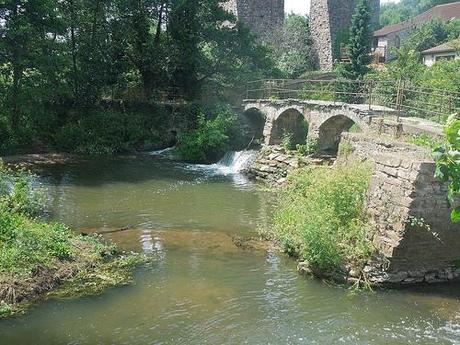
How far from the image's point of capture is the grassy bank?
9.26m

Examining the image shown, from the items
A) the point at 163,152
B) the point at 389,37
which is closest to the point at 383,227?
the point at 163,152

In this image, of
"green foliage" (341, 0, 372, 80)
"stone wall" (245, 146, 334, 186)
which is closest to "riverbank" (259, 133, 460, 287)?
"stone wall" (245, 146, 334, 186)

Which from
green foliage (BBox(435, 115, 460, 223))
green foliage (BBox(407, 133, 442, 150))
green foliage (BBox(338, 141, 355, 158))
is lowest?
green foliage (BBox(338, 141, 355, 158))

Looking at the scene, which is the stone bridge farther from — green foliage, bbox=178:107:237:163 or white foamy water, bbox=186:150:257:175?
green foliage, bbox=178:107:237:163

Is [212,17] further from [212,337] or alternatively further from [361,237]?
[212,337]

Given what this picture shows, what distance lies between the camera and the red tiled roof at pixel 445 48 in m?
34.5

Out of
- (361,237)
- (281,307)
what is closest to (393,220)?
(361,237)

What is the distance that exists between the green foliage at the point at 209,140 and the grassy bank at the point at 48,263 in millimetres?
13198

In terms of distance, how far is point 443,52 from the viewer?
37688 mm

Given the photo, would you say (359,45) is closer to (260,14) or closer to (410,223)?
(260,14)

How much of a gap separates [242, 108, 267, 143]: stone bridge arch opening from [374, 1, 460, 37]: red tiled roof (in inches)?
892

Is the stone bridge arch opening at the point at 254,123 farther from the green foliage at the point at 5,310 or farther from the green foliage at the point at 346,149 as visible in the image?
the green foliage at the point at 5,310

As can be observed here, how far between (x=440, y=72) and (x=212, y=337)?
23254 mm

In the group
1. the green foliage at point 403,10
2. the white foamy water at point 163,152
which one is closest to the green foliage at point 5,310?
the white foamy water at point 163,152
